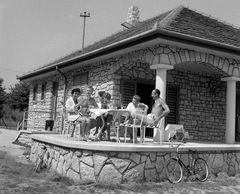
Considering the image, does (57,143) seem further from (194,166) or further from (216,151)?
(216,151)

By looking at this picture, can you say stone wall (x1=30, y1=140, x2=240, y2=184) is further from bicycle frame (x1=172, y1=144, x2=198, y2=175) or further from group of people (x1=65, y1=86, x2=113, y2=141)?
group of people (x1=65, y1=86, x2=113, y2=141)

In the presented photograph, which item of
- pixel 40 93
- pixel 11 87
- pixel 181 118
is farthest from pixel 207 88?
pixel 11 87

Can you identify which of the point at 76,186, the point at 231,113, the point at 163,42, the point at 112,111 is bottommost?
the point at 76,186

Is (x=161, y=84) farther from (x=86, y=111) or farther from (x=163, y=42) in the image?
(x=86, y=111)

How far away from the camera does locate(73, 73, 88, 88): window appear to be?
12.3 m

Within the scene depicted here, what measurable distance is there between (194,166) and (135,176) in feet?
4.79

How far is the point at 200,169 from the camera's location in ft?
24.4

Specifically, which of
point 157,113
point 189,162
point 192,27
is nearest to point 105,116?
point 157,113

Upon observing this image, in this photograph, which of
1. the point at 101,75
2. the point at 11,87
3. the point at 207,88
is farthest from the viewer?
the point at 11,87

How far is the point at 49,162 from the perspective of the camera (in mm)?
7941

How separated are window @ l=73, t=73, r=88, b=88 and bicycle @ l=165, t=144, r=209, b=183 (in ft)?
19.6

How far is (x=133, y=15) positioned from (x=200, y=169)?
1075cm

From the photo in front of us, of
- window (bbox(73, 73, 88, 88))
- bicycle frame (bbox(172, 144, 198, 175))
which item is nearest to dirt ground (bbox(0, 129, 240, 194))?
bicycle frame (bbox(172, 144, 198, 175))

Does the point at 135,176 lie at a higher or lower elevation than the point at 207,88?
lower
